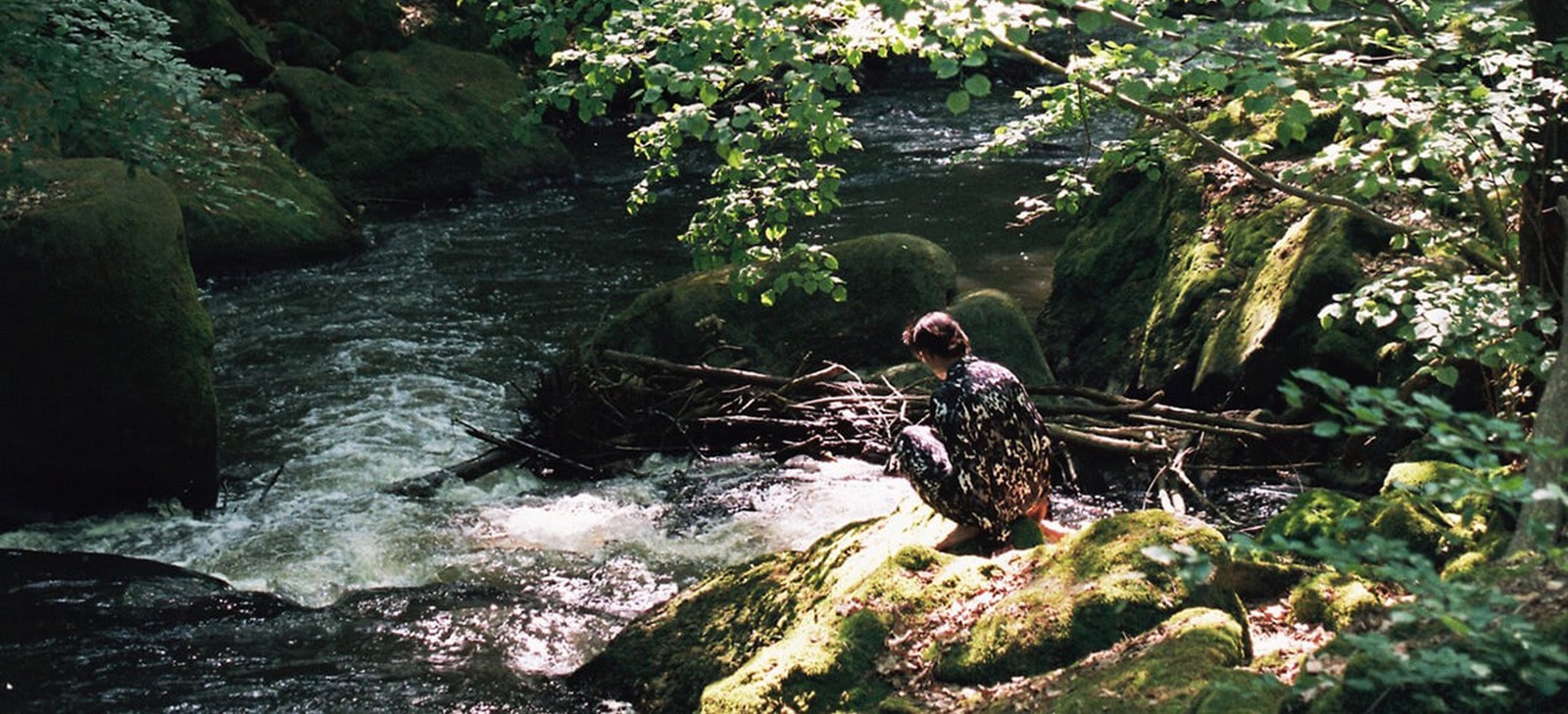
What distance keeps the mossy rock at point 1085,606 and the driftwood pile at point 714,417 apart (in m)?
3.89

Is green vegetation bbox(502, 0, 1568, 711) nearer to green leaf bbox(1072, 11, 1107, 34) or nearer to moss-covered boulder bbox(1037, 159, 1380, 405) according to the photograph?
green leaf bbox(1072, 11, 1107, 34)

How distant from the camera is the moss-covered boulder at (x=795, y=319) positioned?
1134 centimetres

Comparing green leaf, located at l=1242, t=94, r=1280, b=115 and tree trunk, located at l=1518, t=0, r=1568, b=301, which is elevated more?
green leaf, located at l=1242, t=94, r=1280, b=115

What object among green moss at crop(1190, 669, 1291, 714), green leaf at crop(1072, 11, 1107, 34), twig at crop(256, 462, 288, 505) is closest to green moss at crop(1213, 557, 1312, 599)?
green moss at crop(1190, 669, 1291, 714)

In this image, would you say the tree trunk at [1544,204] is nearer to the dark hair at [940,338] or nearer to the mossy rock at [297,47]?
the dark hair at [940,338]

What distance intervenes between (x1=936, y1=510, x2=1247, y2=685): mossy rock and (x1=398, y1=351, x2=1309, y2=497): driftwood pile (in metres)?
3.89

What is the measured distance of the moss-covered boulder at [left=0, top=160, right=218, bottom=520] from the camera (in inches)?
348

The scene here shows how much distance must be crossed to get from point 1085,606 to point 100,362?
6.78 meters

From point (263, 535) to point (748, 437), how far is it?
11.4ft

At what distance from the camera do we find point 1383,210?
29.8 feet

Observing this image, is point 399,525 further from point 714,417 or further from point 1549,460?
point 1549,460

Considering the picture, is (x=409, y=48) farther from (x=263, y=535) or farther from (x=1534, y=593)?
(x=1534, y=593)

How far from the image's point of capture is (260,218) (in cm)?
1562

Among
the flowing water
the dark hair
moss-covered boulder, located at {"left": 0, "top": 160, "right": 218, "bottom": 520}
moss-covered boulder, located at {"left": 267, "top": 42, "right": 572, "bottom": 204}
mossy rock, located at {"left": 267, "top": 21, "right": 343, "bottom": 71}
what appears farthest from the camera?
mossy rock, located at {"left": 267, "top": 21, "right": 343, "bottom": 71}
